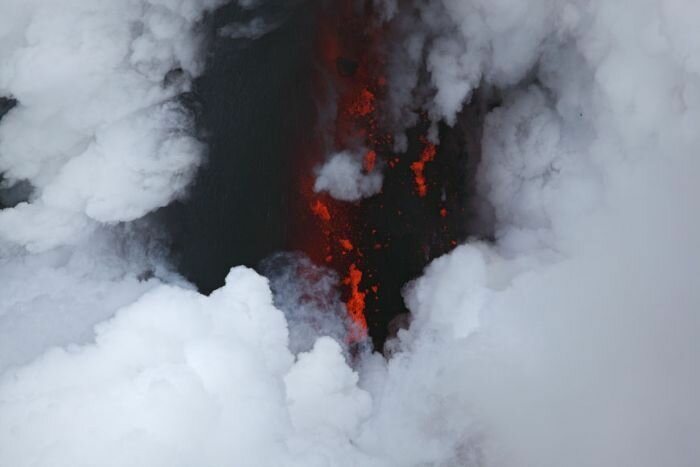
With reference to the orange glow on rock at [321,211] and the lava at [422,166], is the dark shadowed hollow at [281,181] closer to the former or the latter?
the lava at [422,166]

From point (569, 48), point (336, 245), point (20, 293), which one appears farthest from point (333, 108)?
point (20, 293)

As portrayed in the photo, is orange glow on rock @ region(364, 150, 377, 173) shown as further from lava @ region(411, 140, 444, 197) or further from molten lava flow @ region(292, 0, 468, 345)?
lava @ region(411, 140, 444, 197)

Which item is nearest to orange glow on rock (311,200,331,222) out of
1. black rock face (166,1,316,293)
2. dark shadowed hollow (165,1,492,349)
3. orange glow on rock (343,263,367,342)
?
dark shadowed hollow (165,1,492,349)

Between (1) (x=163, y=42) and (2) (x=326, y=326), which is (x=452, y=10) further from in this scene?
(2) (x=326, y=326)

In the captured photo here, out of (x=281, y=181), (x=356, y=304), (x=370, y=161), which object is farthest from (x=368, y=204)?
(x=356, y=304)

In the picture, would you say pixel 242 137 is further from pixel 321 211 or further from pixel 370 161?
pixel 370 161

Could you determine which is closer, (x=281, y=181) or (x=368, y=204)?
(x=281, y=181)
